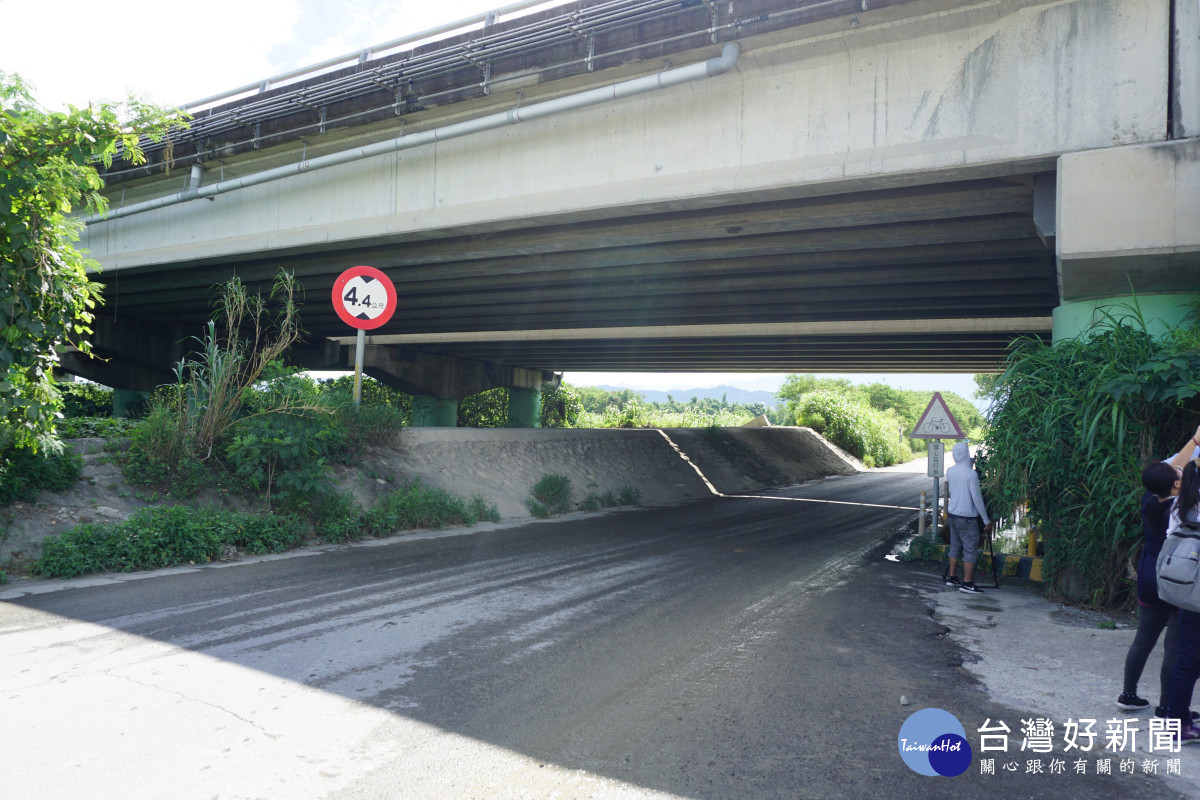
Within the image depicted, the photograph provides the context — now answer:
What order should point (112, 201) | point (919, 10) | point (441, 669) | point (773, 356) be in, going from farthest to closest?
point (773, 356) < point (112, 201) < point (919, 10) < point (441, 669)

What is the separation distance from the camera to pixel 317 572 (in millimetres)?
7699

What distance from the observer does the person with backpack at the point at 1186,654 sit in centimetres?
407

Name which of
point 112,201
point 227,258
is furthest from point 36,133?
point 112,201

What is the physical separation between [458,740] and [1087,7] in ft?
31.1

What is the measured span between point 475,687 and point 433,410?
25012mm

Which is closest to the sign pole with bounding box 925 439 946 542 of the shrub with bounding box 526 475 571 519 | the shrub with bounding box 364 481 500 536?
the shrub with bounding box 526 475 571 519

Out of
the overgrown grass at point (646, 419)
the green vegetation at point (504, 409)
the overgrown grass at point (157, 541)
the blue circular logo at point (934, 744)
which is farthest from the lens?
the overgrown grass at point (646, 419)

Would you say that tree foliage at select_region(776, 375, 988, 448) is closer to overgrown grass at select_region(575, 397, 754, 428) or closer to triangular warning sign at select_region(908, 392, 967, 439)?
overgrown grass at select_region(575, 397, 754, 428)

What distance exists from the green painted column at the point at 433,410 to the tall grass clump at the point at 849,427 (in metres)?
23.4

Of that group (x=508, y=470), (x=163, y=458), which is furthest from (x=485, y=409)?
(x=163, y=458)

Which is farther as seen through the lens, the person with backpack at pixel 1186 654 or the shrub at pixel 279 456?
the shrub at pixel 279 456

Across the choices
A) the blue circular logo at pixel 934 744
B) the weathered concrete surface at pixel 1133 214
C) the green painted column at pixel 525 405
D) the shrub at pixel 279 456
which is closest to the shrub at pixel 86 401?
the shrub at pixel 279 456

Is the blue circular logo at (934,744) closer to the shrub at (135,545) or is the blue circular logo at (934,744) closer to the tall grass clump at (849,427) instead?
the shrub at (135,545)

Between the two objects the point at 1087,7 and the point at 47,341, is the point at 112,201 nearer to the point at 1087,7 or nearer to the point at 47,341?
the point at 47,341
